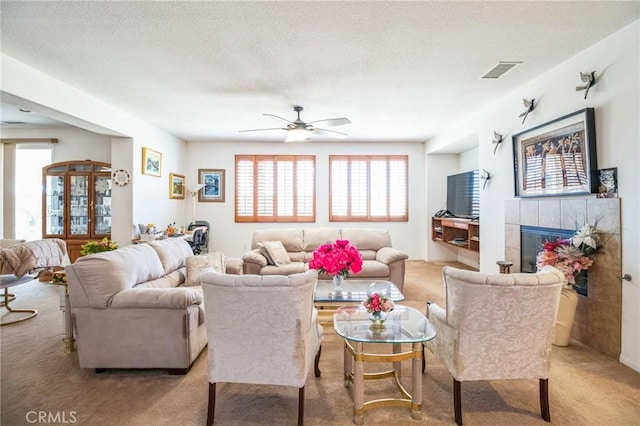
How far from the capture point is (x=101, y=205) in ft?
18.1

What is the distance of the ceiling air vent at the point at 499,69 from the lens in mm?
3090

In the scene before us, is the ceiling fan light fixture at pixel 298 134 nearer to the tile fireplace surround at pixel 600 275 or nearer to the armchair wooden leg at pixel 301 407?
the tile fireplace surround at pixel 600 275

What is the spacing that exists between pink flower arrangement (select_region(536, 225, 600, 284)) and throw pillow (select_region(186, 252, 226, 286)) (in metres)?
3.38

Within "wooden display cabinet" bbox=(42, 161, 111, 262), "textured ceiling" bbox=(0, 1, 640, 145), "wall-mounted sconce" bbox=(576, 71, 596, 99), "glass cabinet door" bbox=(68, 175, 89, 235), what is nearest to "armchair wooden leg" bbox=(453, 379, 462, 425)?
"textured ceiling" bbox=(0, 1, 640, 145)

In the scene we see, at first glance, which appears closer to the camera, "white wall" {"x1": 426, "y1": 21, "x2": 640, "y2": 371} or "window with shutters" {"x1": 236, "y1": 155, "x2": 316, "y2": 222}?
"white wall" {"x1": 426, "y1": 21, "x2": 640, "y2": 371}

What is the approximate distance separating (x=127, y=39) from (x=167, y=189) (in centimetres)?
384

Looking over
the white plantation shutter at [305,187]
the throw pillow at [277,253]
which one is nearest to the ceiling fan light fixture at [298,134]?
the throw pillow at [277,253]

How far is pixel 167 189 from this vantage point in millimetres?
6070

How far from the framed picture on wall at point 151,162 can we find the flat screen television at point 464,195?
5.79 m

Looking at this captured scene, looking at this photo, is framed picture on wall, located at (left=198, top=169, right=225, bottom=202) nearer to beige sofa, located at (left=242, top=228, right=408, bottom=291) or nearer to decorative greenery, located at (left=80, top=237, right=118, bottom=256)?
beige sofa, located at (left=242, top=228, right=408, bottom=291)

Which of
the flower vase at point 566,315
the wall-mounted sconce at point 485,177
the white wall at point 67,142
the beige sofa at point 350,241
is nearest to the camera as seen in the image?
the flower vase at point 566,315

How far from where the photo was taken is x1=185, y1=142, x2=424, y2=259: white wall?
6.95m

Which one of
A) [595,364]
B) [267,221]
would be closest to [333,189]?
[267,221]

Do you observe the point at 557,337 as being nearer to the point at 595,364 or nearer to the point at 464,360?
the point at 595,364
